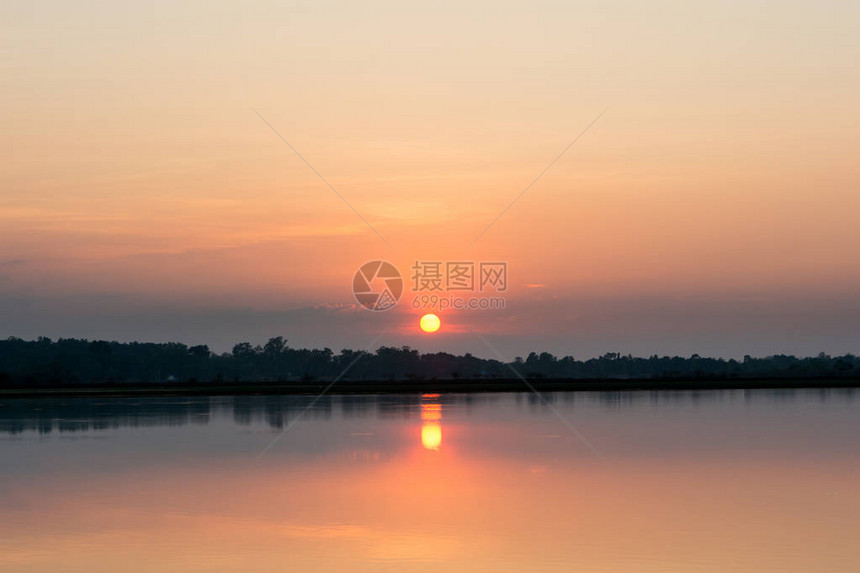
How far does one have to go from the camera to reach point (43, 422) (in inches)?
1886

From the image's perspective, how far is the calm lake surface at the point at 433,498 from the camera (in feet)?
55.6

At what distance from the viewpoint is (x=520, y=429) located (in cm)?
4172

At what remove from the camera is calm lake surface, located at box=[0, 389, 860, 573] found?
17.0 m

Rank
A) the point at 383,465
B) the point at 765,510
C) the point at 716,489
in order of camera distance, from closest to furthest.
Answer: the point at 765,510, the point at 716,489, the point at 383,465

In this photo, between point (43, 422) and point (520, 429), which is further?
point (43, 422)

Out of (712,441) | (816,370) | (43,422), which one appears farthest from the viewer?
(816,370)

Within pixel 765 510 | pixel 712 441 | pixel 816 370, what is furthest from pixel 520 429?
pixel 816 370

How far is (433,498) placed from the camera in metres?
23.0

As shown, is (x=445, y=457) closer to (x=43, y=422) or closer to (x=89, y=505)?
(x=89, y=505)

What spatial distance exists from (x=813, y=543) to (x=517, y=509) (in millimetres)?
6051

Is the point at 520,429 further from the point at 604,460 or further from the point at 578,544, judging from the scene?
the point at 578,544

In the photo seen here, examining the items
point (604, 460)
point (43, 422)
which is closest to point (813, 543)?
point (604, 460)

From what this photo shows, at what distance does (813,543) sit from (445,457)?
14.5 meters

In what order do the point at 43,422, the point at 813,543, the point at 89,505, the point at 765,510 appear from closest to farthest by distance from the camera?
the point at 813,543 < the point at 765,510 < the point at 89,505 < the point at 43,422
